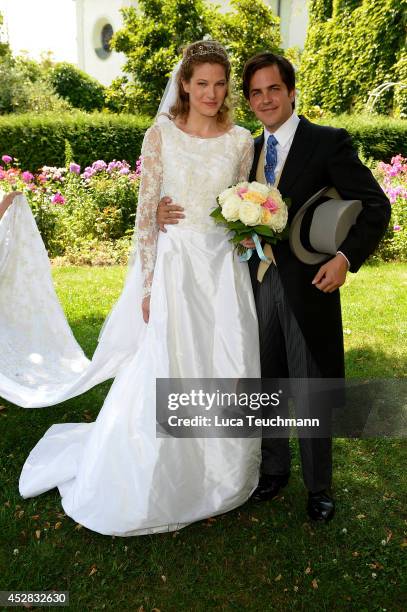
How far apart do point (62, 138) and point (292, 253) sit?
41.7 feet

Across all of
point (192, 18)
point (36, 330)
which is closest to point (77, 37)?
point (192, 18)

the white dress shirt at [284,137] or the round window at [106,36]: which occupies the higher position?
the round window at [106,36]

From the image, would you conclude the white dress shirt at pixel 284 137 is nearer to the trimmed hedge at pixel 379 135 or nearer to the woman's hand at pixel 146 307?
the woman's hand at pixel 146 307

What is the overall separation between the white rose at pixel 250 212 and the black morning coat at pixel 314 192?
0.28m

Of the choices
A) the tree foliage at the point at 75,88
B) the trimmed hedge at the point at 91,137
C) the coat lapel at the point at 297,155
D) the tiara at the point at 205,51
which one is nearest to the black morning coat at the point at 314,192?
the coat lapel at the point at 297,155

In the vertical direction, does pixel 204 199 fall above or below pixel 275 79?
below

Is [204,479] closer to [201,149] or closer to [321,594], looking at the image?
[321,594]

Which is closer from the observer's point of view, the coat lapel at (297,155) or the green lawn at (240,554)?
the green lawn at (240,554)

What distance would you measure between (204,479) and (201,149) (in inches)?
68.9

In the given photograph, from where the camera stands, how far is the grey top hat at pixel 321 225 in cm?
265

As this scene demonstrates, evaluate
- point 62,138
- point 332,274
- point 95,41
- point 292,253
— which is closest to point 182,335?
point 292,253

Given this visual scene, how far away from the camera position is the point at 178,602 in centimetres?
254

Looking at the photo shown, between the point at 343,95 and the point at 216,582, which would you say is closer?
the point at 216,582

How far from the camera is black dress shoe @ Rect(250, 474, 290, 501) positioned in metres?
3.25
